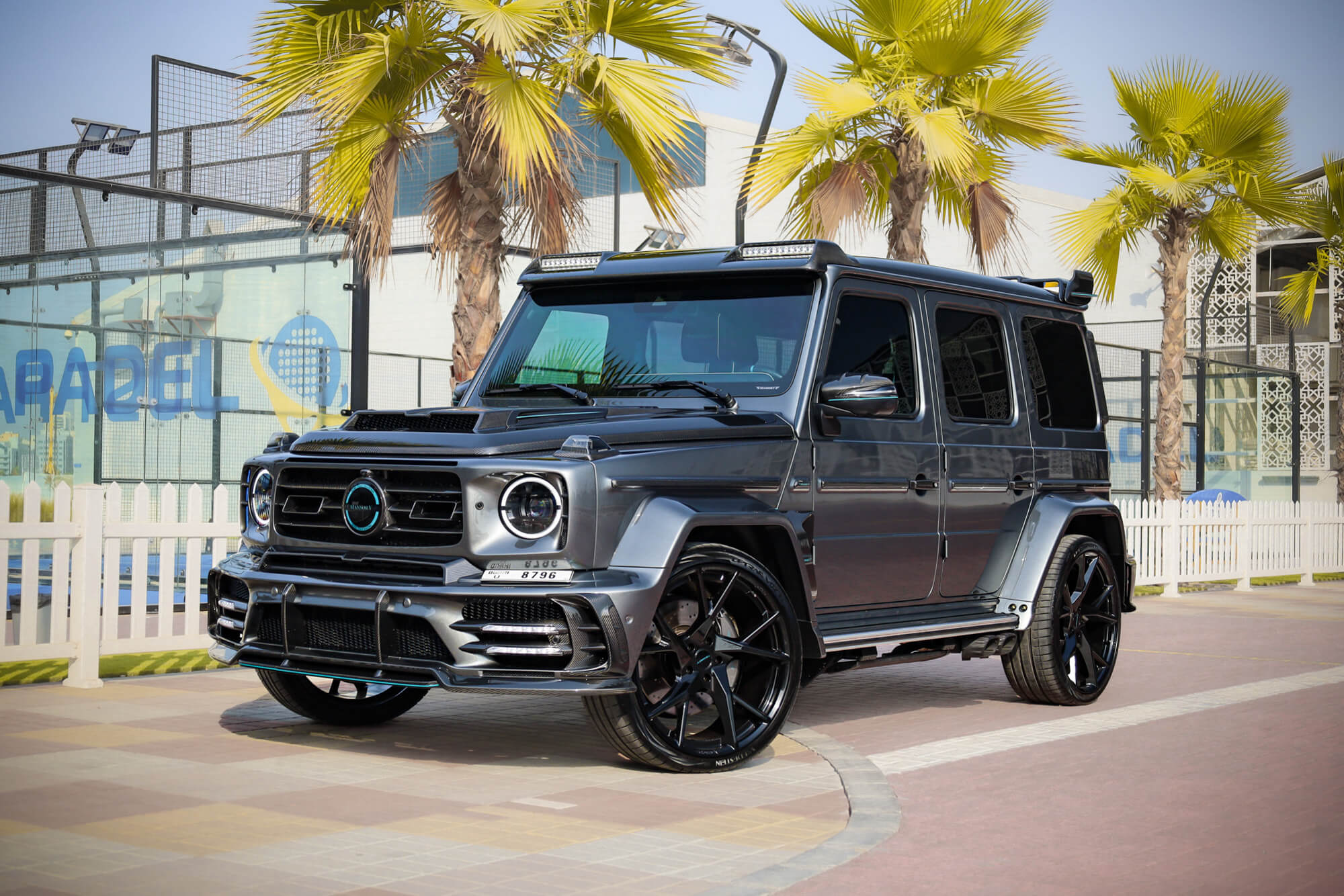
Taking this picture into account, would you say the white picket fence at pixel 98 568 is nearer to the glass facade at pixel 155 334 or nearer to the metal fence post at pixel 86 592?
the metal fence post at pixel 86 592

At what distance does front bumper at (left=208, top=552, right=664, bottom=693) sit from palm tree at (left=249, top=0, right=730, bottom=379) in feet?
17.1

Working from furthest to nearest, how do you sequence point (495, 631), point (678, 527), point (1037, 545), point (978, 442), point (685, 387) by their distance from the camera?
point (1037, 545), point (978, 442), point (685, 387), point (678, 527), point (495, 631)

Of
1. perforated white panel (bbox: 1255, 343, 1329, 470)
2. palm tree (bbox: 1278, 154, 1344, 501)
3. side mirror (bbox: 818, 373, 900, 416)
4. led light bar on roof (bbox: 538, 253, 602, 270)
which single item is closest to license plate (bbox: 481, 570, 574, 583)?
side mirror (bbox: 818, 373, 900, 416)

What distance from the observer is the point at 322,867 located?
4676 millimetres

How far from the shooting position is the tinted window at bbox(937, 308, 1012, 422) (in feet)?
25.4

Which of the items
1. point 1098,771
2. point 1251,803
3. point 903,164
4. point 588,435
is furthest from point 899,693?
point 903,164

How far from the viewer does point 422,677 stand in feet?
18.7

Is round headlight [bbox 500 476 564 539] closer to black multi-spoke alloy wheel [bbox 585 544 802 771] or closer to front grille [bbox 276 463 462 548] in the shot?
front grille [bbox 276 463 462 548]

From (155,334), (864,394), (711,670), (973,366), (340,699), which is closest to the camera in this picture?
(711,670)

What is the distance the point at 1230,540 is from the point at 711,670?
15.3 m

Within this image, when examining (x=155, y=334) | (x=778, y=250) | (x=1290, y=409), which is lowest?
(x=778, y=250)

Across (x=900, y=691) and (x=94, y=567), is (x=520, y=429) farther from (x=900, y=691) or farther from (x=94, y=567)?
(x=900, y=691)

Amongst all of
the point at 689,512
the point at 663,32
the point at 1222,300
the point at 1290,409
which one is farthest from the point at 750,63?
the point at 1222,300

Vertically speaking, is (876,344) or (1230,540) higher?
(876,344)
